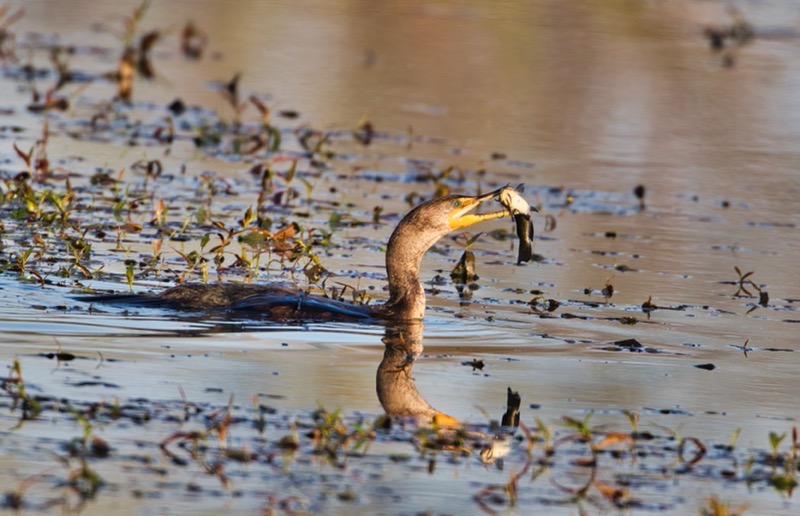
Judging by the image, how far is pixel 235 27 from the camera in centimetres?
2469

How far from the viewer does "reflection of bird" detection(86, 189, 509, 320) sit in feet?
28.3

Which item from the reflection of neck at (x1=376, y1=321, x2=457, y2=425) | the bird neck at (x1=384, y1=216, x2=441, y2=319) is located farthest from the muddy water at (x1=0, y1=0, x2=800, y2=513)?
the bird neck at (x1=384, y1=216, x2=441, y2=319)

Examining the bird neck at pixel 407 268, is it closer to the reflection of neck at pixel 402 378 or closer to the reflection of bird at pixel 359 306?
the reflection of bird at pixel 359 306

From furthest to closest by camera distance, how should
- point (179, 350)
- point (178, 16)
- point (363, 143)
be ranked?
point (178, 16) < point (363, 143) < point (179, 350)

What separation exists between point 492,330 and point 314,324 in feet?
3.22

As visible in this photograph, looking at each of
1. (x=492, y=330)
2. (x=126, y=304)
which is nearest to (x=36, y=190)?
(x=126, y=304)

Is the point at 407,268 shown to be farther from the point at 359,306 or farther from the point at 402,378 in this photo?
the point at 402,378

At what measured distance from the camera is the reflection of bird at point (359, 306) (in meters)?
8.64

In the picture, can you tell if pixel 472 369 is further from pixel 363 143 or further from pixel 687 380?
pixel 363 143

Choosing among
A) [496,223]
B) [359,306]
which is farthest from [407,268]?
[496,223]

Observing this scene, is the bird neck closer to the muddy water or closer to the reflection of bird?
the reflection of bird

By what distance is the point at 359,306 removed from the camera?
8.91 metres

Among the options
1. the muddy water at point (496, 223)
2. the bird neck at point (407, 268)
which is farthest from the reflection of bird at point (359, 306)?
the muddy water at point (496, 223)

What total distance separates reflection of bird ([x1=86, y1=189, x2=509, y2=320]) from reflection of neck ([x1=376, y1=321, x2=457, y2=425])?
19 cm
